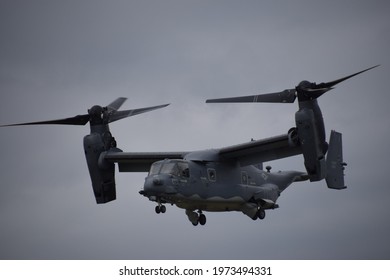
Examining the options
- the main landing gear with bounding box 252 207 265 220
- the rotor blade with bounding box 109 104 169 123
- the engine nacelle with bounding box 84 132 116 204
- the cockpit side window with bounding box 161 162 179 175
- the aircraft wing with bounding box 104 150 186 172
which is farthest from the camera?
the rotor blade with bounding box 109 104 169 123

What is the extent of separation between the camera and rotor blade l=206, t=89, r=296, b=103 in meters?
34.6

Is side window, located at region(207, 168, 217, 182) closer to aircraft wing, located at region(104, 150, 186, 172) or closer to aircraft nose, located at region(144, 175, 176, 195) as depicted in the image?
aircraft wing, located at region(104, 150, 186, 172)

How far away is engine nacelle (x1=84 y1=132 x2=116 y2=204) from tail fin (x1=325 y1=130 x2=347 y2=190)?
10.6 meters

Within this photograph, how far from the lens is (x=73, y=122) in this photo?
4025cm

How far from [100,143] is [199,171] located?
6.01 meters

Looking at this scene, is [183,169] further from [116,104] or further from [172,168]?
[116,104]

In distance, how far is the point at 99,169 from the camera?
3928 cm

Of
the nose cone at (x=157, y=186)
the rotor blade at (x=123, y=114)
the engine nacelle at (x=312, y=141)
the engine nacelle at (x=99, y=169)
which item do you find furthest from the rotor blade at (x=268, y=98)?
the engine nacelle at (x=99, y=169)

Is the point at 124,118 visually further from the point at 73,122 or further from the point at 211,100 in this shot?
the point at 211,100

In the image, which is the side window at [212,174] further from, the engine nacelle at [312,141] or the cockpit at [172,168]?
the engine nacelle at [312,141]

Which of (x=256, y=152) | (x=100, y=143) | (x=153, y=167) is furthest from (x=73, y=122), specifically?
(x=256, y=152)

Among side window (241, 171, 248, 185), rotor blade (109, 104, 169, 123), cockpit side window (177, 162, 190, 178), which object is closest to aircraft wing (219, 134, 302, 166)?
side window (241, 171, 248, 185)

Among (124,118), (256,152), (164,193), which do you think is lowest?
(164,193)

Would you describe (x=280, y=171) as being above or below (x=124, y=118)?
below
